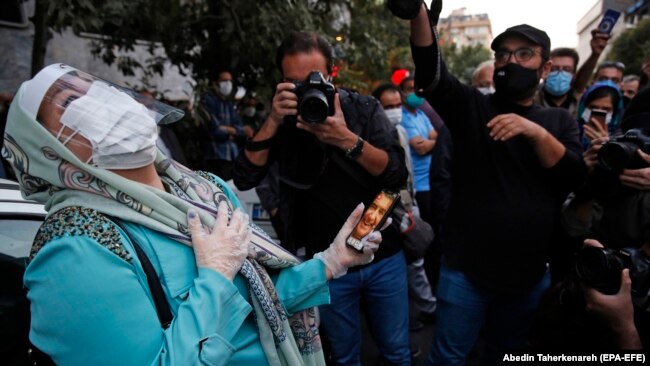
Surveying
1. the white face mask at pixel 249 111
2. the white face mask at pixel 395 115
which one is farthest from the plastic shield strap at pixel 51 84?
the white face mask at pixel 249 111

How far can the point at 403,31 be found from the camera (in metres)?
9.83

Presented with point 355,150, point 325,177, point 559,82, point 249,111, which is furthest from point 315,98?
point 249,111

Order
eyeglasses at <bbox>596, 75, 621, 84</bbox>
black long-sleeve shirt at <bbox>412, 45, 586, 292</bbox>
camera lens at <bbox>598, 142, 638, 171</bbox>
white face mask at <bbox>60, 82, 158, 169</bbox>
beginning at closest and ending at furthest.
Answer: white face mask at <bbox>60, 82, 158, 169</bbox> < camera lens at <bbox>598, 142, 638, 171</bbox> < black long-sleeve shirt at <bbox>412, 45, 586, 292</bbox> < eyeglasses at <bbox>596, 75, 621, 84</bbox>

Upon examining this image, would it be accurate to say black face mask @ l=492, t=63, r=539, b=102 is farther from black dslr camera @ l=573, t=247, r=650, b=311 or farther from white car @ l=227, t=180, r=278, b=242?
white car @ l=227, t=180, r=278, b=242

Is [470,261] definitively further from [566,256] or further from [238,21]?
[238,21]

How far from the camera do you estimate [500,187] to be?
1.97 meters

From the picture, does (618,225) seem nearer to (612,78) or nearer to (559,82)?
(559,82)

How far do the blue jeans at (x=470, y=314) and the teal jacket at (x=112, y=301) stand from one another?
1.32 m

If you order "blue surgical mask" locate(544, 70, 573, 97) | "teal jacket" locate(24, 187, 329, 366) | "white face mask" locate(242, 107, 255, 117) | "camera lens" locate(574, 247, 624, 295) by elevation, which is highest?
"blue surgical mask" locate(544, 70, 573, 97)

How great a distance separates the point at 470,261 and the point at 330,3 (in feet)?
16.1

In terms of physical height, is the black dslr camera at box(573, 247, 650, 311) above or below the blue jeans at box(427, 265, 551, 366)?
above

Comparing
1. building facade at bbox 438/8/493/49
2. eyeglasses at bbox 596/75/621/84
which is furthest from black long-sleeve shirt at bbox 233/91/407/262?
building facade at bbox 438/8/493/49

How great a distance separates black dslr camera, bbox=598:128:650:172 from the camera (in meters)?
1.60

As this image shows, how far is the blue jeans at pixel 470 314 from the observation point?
81.0 inches
